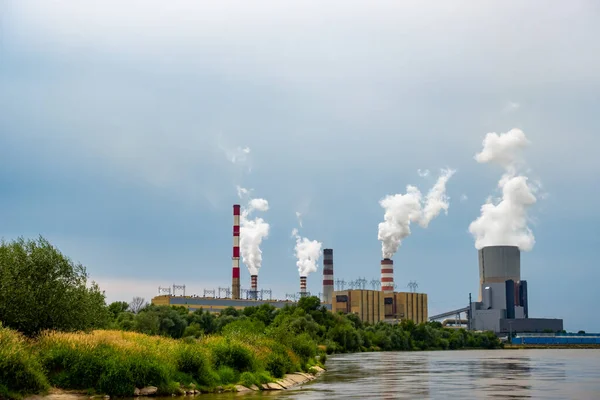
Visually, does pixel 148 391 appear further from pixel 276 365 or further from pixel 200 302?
pixel 200 302

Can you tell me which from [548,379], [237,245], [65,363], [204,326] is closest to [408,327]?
[237,245]

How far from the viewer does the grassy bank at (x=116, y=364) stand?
3052cm

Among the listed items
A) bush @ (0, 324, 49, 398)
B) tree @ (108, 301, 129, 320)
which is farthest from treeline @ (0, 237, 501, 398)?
tree @ (108, 301, 129, 320)

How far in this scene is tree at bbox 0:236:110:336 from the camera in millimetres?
38281

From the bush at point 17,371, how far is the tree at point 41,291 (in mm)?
6733

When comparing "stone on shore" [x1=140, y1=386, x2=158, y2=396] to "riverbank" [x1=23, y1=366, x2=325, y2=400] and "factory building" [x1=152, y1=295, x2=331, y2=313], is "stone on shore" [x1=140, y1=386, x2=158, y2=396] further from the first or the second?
"factory building" [x1=152, y1=295, x2=331, y2=313]

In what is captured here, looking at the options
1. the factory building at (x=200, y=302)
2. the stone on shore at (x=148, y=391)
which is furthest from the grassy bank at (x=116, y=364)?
the factory building at (x=200, y=302)

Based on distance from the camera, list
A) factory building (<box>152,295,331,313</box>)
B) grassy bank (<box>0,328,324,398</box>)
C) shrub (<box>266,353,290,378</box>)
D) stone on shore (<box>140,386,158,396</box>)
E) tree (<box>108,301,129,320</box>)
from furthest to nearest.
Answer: factory building (<box>152,295,331,313</box>) < tree (<box>108,301,129,320</box>) < shrub (<box>266,353,290,378</box>) < stone on shore (<box>140,386,158,396</box>) < grassy bank (<box>0,328,324,398</box>)

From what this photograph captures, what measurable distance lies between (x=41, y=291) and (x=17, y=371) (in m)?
9.76

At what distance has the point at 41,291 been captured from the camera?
129ft

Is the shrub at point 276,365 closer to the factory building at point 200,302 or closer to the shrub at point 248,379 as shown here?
the shrub at point 248,379

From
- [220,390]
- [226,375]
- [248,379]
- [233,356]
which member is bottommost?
[220,390]

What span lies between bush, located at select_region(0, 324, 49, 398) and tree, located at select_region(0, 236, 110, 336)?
22.1 ft

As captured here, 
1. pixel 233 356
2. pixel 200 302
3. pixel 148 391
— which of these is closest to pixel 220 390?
pixel 233 356
